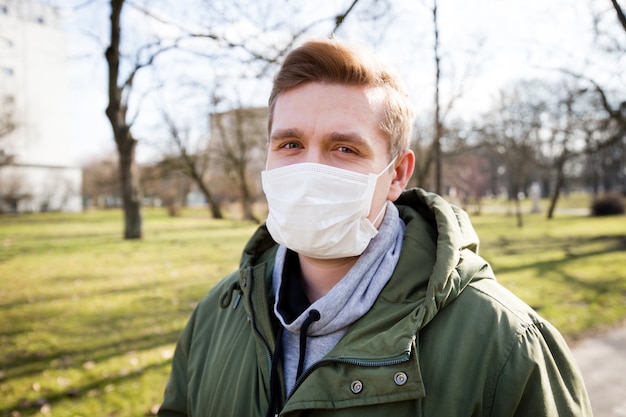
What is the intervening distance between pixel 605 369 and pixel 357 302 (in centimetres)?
480

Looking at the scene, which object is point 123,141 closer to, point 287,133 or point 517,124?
point 287,133

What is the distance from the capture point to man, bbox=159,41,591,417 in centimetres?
132

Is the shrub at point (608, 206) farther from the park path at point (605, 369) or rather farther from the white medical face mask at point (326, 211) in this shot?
the white medical face mask at point (326, 211)

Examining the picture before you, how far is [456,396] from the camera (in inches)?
51.8

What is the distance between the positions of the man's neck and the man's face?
25 centimetres

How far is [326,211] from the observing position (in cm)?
171

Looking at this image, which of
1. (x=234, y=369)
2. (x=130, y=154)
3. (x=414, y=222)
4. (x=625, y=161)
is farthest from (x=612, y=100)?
(x=625, y=161)

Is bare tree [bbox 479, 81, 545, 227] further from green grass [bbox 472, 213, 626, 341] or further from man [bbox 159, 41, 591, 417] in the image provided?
man [bbox 159, 41, 591, 417]

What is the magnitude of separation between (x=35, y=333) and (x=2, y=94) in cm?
1700

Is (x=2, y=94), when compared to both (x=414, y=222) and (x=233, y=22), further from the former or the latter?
(x=414, y=222)

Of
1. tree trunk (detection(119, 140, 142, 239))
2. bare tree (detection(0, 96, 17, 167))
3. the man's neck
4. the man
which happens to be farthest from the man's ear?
bare tree (detection(0, 96, 17, 167))

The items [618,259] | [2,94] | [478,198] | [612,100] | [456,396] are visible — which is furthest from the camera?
[478,198]

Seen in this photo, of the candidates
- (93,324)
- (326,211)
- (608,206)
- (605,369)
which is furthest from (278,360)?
(608,206)

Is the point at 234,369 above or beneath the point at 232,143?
beneath
